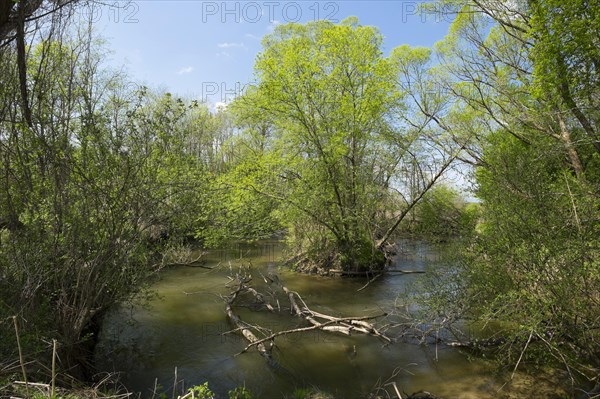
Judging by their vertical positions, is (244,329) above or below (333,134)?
below

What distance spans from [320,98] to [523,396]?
11509mm

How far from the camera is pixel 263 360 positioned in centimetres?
792

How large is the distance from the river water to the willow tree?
13.6ft

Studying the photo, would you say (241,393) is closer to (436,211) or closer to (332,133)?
(332,133)

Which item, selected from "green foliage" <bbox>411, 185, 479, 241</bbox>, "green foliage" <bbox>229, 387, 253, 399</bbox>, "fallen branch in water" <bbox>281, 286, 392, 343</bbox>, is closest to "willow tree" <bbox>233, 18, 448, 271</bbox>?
"green foliage" <bbox>411, 185, 479, 241</bbox>

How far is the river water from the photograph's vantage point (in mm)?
6992

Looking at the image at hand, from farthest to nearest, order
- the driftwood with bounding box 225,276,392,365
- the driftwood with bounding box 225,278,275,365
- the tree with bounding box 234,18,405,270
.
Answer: the tree with bounding box 234,18,405,270 → the driftwood with bounding box 225,276,392,365 → the driftwood with bounding box 225,278,275,365

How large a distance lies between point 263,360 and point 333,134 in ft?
30.4

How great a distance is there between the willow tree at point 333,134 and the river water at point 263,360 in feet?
13.6

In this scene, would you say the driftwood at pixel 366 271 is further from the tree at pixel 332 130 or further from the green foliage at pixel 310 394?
the green foliage at pixel 310 394

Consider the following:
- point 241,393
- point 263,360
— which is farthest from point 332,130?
point 241,393

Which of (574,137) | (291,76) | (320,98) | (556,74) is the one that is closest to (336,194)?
(320,98)

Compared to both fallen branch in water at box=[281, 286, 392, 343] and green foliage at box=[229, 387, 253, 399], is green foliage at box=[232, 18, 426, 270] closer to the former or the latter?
fallen branch in water at box=[281, 286, 392, 343]

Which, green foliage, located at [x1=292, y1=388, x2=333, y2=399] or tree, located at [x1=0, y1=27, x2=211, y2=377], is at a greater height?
tree, located at [x1=0, y1=27, x2=211, y2=377]
